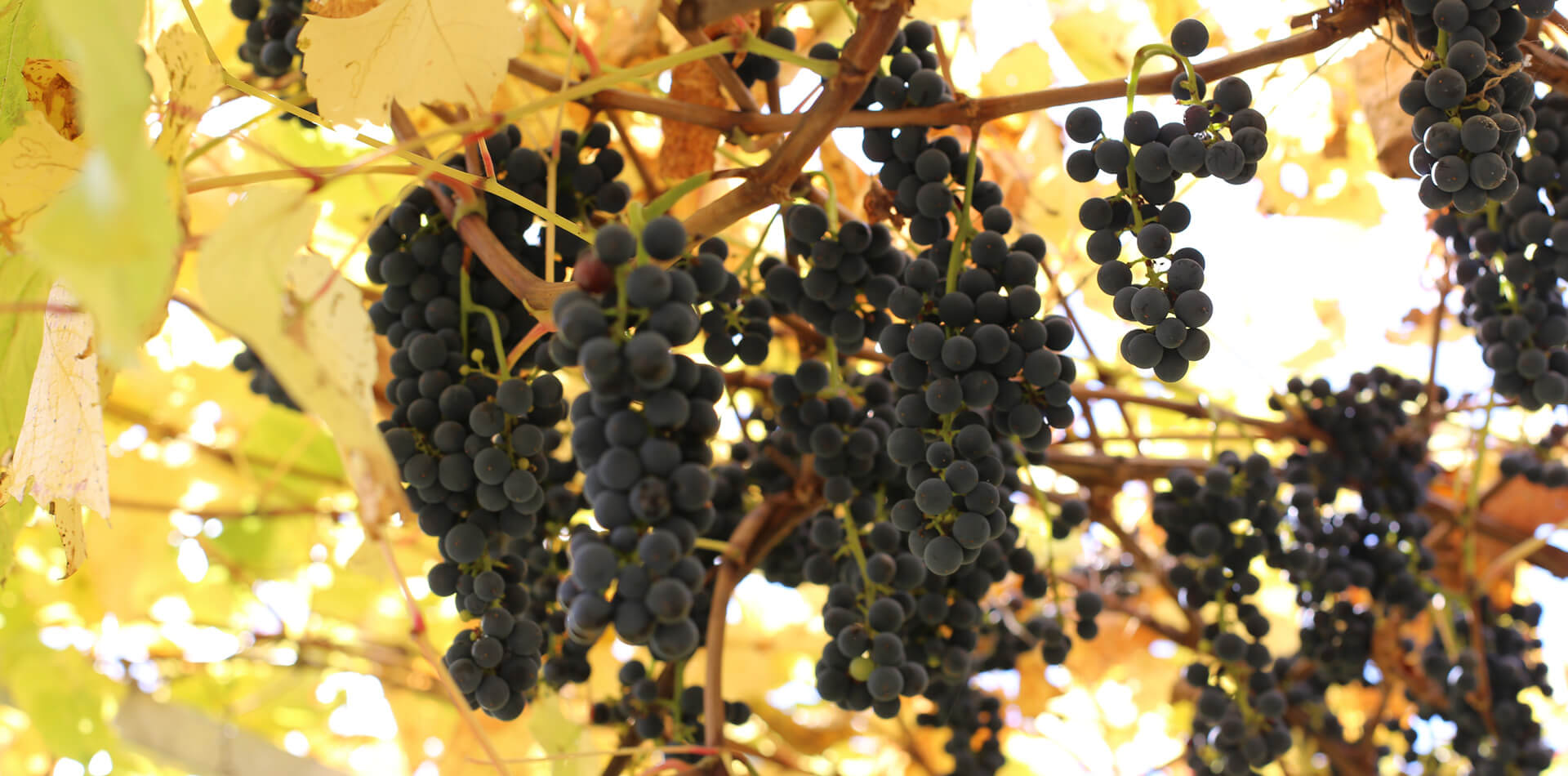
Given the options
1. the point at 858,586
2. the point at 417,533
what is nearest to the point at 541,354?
the point at 858,586

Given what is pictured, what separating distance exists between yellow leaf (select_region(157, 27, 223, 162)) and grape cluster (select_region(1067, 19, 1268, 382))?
522mm

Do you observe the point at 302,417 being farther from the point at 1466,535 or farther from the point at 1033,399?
the point at 1466,535

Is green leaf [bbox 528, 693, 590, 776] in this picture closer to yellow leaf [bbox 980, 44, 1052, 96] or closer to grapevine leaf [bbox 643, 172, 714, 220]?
grapevine leaf [bbox 643, 172, 714, 220]

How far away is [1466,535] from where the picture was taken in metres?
1.39

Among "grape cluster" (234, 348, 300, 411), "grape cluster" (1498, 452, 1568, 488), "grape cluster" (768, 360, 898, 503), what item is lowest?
"grape cluster" (234, 348, 300, 411)

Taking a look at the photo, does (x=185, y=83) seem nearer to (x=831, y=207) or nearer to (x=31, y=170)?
(x=31, y=170)

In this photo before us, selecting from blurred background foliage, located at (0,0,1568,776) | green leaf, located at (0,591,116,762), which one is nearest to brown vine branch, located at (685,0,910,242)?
blurred background foliage, located at (0,0,1568,776)

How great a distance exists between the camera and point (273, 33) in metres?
0.93

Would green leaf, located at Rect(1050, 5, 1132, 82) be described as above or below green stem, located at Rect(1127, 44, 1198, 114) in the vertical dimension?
above

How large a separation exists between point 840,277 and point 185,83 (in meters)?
0.44

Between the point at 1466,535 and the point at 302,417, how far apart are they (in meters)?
1.61

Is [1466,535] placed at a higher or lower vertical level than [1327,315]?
lower

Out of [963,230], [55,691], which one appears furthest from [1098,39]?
[55,691]

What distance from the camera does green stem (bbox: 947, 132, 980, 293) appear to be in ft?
2.31
